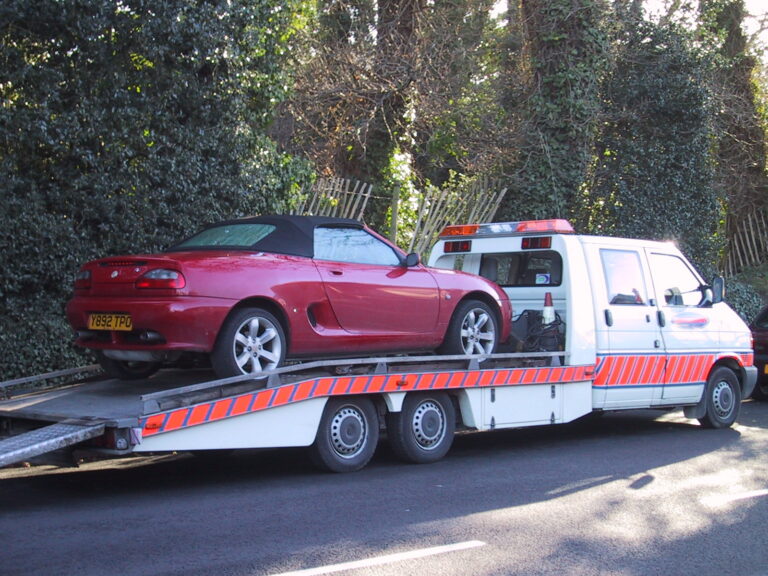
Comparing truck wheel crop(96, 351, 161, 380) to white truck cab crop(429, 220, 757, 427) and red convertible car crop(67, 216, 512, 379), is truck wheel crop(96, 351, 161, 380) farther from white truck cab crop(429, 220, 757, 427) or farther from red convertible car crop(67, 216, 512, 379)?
white truck cab crop(429, 220, 757, 427)

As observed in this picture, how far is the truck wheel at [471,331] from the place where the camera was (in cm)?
889

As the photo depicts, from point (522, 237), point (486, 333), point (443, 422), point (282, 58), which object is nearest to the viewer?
point (443, 422)

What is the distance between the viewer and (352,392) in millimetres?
7539

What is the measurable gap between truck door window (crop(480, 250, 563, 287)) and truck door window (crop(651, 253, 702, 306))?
1.20 m

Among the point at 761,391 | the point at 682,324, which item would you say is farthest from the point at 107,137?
the point at 761,391

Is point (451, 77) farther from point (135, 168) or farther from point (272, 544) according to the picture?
point (272, 544)

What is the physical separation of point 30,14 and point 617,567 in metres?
9.17

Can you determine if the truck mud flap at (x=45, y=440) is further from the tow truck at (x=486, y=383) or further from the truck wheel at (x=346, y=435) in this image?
the truck wheel at (x=346, y=435)

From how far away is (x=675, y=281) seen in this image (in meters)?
10.6

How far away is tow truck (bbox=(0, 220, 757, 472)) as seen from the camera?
6.60m

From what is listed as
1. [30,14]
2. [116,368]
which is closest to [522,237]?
[116,368]

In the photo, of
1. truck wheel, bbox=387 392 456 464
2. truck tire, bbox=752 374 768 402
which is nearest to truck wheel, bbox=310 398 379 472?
truck wheel, bbox=387 392 456 464

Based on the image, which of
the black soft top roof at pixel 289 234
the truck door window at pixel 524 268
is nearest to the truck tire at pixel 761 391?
the truck door window at pixel 524 268

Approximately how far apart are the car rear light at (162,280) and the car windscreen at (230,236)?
34.2 inches
